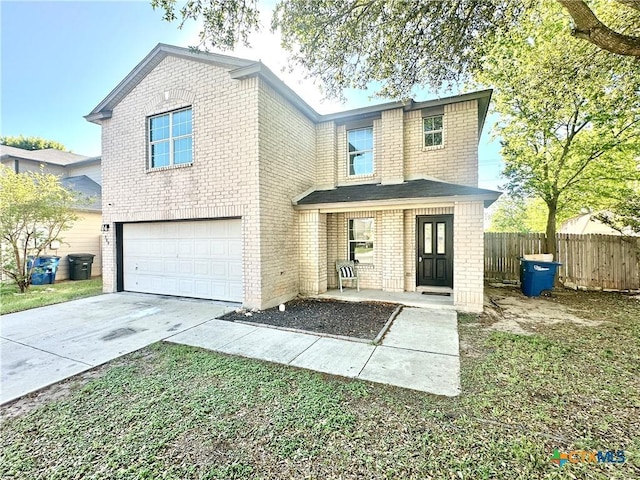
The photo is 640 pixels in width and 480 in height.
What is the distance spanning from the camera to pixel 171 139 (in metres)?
8.50

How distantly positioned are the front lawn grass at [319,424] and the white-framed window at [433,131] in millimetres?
6982

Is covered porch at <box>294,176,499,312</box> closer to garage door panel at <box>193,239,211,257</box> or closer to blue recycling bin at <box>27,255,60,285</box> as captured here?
garage door panel at <box>193,239,211,257</box>

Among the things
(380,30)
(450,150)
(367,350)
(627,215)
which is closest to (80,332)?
(367,350)

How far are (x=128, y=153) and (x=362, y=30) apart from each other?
789cm

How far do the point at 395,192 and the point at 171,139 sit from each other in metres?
6.84

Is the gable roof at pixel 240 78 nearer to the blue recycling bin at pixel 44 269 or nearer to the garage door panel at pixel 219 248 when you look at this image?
the garage door panel at pixel 219 248

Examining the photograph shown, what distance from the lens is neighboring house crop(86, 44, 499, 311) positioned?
730cm

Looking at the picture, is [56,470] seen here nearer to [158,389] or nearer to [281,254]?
[158,389]

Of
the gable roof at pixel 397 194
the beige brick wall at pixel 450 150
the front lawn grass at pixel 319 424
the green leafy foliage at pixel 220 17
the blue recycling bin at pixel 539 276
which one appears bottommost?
the front lawn grass at pixel 319 424

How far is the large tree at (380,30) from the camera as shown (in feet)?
18.4

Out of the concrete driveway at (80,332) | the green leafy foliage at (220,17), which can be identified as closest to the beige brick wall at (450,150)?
the green leafy foliage at (220,17)

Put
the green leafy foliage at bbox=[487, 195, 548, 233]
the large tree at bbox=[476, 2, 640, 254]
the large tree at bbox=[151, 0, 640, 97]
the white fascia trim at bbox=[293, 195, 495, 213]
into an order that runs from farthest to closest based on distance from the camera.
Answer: the green leafy foliage at bbox=[487, 195, 548, 233] → the large tree at bbox=[476, 2, 640, 254] → the white fascia trim at bbox=[293, 195, 495, 213] → the large tree at bbox=[151, 0, 640, 97]

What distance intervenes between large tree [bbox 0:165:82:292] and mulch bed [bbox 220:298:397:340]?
8.41 meters

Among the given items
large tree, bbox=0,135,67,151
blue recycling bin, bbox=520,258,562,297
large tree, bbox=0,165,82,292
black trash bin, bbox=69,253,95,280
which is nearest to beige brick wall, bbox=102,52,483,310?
large tree, bbox=0,165,82,292
